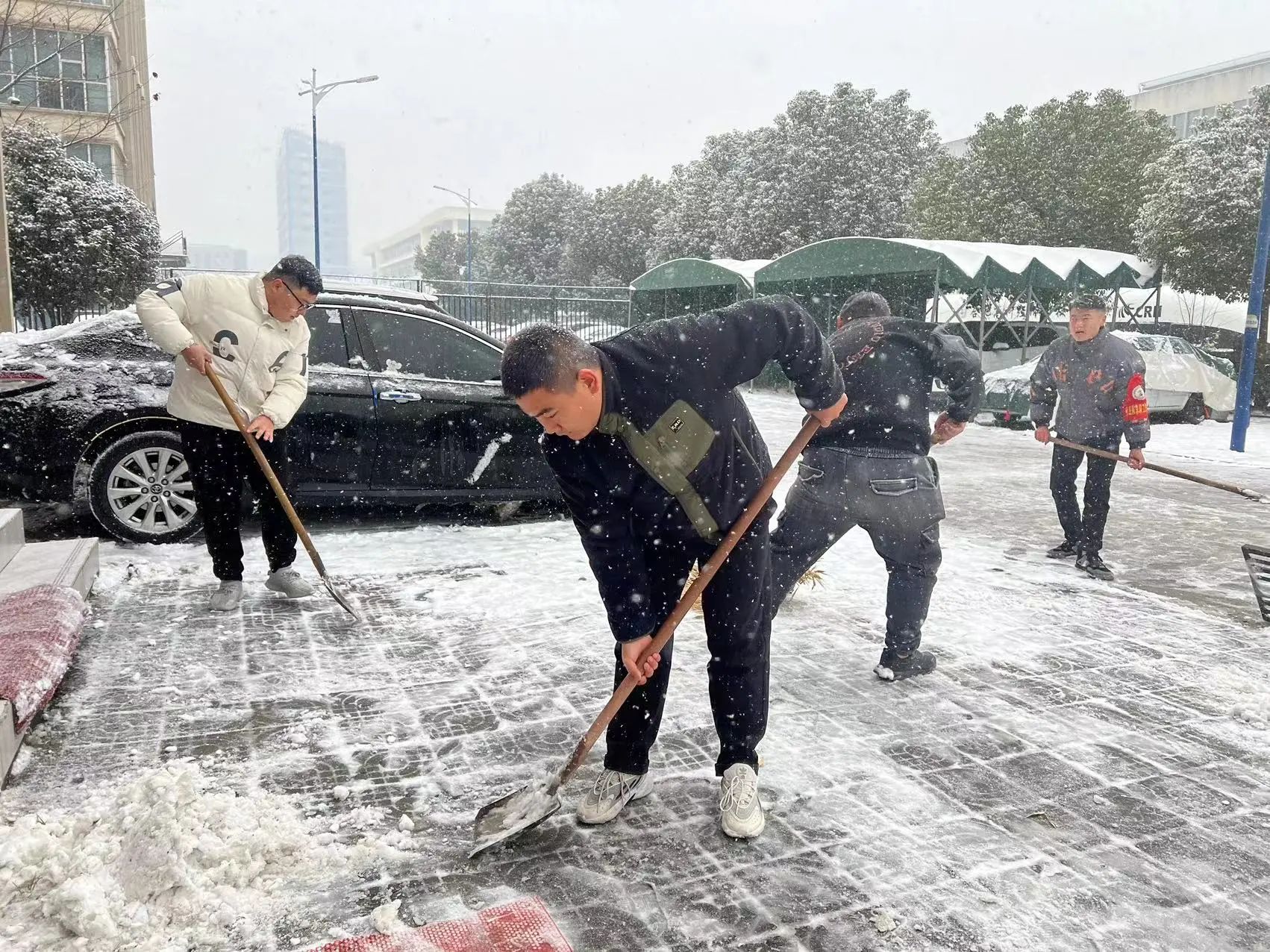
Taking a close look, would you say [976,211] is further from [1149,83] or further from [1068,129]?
[1149,83]

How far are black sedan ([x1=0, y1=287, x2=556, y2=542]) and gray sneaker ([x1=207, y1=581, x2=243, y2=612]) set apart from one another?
129 cm

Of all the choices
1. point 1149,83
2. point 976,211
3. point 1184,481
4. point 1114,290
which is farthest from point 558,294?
point 1149,83

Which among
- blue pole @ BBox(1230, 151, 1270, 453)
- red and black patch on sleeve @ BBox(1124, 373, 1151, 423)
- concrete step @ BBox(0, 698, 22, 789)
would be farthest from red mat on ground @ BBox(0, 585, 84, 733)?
blue pole @ BBox(1230, 151, 1270, 453)

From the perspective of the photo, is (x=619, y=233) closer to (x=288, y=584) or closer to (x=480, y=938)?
(x=288, y=584)

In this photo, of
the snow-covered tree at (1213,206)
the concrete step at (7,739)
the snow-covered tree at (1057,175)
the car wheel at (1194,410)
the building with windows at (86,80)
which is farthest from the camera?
the snow-covered tree at (1057,175)

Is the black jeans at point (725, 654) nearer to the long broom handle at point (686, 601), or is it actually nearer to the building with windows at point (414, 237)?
the long broom handle at point (686, 601)

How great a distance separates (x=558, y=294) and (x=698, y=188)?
40.6 ft

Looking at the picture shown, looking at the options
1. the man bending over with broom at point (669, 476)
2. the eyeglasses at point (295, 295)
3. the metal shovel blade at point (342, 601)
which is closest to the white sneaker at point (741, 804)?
the man bending over with broom at point (669, 476)

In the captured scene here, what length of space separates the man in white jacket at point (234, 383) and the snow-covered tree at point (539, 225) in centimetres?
4080

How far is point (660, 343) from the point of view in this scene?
2.53 metres

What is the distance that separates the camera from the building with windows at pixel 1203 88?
52969 mm

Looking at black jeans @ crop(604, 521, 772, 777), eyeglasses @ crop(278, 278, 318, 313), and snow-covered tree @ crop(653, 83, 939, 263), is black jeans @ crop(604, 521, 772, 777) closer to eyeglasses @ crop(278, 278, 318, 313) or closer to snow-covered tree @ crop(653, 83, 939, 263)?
eyeglasses @ crop(278, 278, 318, 313)

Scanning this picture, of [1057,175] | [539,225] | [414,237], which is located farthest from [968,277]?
[414,237]

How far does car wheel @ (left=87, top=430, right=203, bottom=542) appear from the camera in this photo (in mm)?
5598
